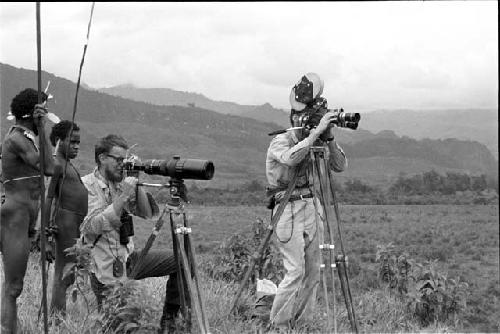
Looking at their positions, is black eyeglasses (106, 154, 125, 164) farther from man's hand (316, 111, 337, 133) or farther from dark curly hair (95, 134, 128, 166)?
man's hand (316, 111, 337, 133)

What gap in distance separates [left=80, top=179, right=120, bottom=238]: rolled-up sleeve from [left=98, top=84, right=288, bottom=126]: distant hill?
3180 centimetres

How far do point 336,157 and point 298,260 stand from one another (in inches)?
32.1

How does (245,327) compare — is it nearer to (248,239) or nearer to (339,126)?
(339,126)

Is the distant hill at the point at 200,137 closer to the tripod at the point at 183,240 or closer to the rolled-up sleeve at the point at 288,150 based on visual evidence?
the rolled-up sleeve at the point at 288,150

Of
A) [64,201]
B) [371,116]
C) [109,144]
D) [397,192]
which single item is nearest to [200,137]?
[397,192]

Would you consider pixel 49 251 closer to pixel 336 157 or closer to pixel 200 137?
pixel 336 157

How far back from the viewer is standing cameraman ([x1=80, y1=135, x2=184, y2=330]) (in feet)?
14.5

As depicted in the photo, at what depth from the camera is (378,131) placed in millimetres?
60250

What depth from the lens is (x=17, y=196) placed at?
4605mm

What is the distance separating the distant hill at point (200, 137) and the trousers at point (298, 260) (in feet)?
19.9

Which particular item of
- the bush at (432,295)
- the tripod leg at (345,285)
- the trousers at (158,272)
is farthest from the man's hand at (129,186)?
the bush at (432,295)

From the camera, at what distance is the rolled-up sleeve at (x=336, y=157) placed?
4.89 meters

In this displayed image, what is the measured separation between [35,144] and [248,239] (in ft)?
11.2

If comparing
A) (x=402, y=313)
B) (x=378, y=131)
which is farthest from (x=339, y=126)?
(x=378, y=131)
